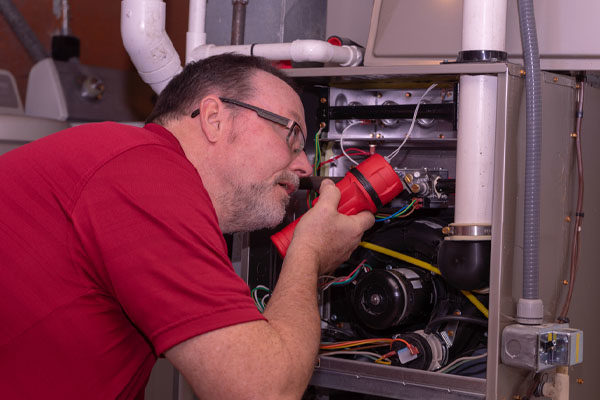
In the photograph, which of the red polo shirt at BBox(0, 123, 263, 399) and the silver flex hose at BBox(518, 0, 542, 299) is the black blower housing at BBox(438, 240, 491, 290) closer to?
the silver flex hose at BBox(518, 0, 542, 299)

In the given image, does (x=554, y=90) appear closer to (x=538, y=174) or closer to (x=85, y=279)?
(x=538, y=174)

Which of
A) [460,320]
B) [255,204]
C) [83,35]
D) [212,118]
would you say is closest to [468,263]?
[460,320]

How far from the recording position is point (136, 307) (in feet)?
2.97

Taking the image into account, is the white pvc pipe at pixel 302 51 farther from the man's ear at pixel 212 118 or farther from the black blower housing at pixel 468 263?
the black blower housing at pixel 468 263

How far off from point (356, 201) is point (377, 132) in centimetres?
24

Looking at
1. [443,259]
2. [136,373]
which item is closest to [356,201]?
[443,259]

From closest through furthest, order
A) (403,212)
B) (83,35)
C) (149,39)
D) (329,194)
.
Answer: (329,194), (403,212), (149,39), (83,35)

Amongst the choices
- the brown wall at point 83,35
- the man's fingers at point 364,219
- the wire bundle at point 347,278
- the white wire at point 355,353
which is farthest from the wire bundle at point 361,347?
the brown wall at point 83,35

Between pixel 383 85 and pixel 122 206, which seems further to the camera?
pixel 383 85

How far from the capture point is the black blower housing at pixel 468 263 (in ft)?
4.31

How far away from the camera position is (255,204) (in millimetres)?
1313

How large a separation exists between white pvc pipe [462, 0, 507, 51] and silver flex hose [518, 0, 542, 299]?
62mm

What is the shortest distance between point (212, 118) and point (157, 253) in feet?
1.36

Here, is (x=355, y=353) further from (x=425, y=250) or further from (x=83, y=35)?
(x=83, y=35)
